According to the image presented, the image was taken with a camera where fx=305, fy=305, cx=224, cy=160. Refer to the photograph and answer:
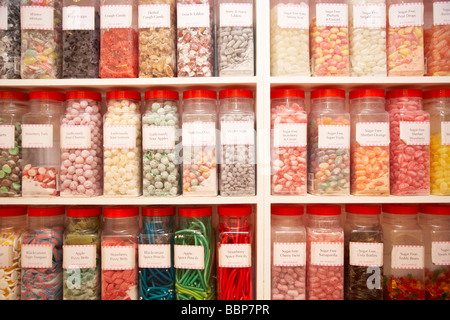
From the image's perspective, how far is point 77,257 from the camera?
1.10 metres

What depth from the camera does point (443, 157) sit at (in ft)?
3.56

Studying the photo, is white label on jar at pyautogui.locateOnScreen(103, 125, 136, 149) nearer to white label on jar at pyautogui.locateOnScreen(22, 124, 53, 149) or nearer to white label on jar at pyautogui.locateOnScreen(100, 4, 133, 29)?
white label on jar at pyautogui.locateOnScreen(22, 124, 53, 149)

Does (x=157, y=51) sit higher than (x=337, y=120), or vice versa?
(x=157, y=51)

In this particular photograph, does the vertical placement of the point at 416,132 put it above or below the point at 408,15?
below

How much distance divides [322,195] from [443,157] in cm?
45

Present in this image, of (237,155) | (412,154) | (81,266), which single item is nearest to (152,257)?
(81,266)

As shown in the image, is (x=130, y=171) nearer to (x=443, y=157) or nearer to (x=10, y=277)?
(x=10, y=277)

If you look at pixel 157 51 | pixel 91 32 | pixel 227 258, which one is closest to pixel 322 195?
pixel 227 258

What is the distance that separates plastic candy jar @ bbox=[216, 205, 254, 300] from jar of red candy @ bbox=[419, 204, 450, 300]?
66 cm

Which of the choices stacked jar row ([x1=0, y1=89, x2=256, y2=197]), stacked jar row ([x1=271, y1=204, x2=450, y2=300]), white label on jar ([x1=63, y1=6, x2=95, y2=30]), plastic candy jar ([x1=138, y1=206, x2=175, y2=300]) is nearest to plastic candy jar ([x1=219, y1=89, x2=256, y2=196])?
stacked jar row ([x1=0, y1=89, x2=256, y2=197])

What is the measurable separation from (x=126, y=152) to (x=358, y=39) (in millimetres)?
932

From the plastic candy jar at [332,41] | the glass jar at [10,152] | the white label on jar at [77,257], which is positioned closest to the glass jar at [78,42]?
the glass jar at [10,152]

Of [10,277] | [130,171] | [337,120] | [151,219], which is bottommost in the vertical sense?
[10,277]

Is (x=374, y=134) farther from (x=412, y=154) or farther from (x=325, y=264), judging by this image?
A: (x=325, y=264)
